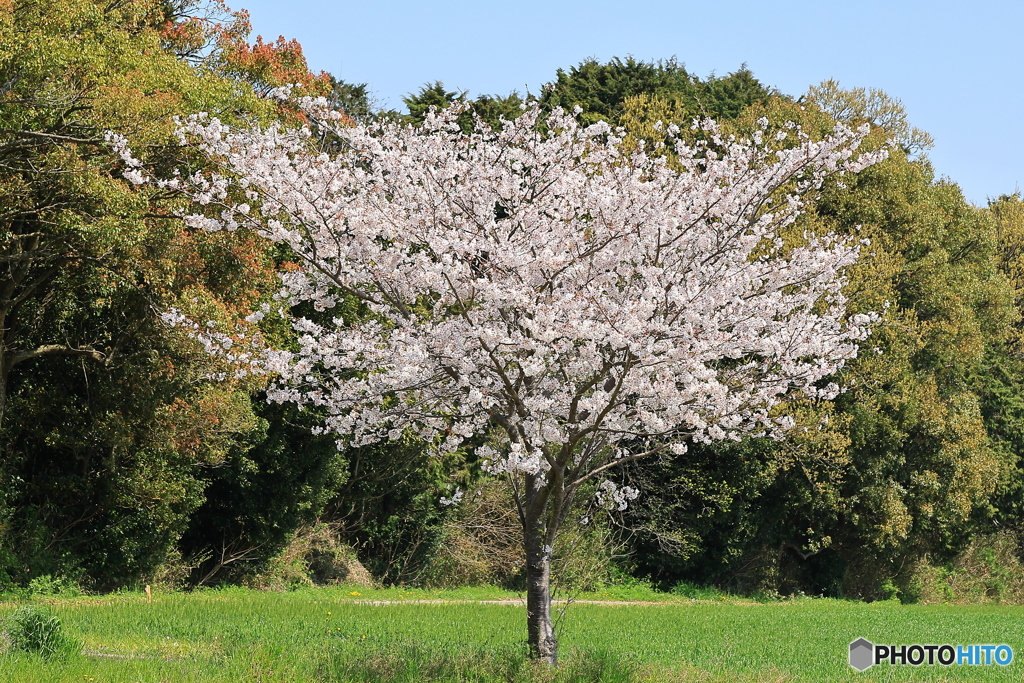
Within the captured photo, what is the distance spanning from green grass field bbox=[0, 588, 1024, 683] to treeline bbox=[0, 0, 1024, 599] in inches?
56.8

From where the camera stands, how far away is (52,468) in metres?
15.4

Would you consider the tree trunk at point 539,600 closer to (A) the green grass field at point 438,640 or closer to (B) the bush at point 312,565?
(A) the green grass field at point 438,640

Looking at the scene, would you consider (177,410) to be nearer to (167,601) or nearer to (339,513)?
(167,601)

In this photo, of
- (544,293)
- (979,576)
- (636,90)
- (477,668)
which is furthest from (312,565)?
(979,576)

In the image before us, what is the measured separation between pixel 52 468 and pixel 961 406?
21.0m

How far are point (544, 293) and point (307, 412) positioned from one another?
9.41m

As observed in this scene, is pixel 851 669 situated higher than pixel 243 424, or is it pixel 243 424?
pixel 243 424

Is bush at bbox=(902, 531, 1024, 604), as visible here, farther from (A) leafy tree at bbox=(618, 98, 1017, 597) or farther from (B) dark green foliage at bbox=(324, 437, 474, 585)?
(B) dark green foliage at bbox=(324, 437, 474, 585)

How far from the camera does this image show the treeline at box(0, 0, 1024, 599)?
12695 millimetres

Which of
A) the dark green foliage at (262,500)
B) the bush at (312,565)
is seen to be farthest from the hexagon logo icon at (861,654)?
the bush at (312,565)

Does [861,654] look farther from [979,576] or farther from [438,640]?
[979,576]

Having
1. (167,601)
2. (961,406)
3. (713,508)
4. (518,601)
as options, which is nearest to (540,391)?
(167,601)

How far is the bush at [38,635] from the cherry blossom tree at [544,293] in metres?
2.69

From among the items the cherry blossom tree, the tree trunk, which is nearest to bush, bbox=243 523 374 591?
the cherry blossom tree
